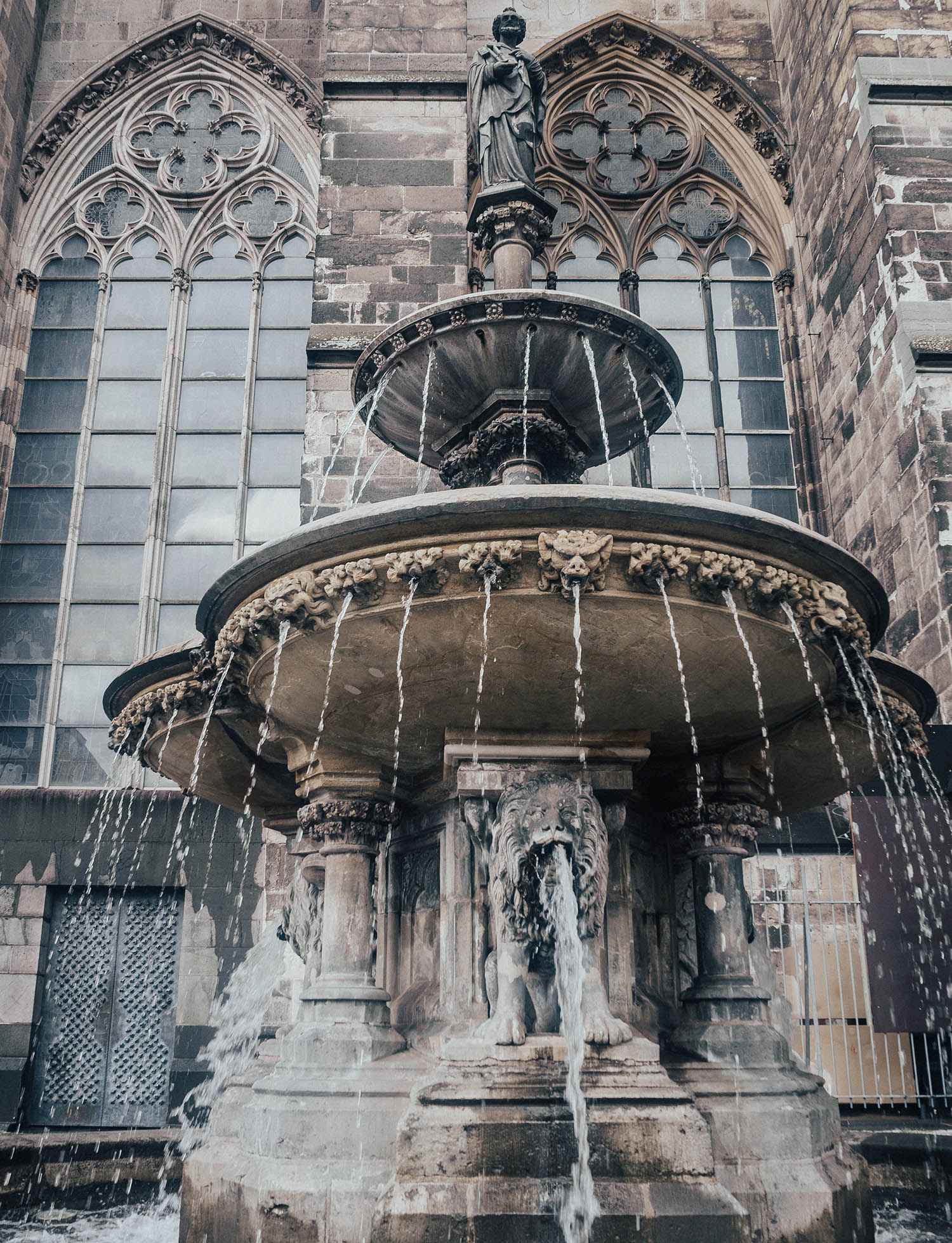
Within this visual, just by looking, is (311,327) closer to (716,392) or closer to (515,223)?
(716,392)

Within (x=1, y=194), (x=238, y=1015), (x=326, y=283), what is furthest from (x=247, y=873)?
(x=1, y=194)

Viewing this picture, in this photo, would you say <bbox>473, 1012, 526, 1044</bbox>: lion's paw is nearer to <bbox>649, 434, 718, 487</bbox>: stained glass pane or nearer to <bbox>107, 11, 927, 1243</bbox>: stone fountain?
<bbox>107, 11, 927, 1243</bbox>: stone fountain

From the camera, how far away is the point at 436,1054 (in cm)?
358

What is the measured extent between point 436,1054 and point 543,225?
356cm

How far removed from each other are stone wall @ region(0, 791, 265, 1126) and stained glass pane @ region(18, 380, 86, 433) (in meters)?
3.73

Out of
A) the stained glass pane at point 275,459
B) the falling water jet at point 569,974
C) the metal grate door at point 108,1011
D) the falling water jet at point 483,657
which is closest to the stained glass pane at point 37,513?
the stained glass pane at point 275,459

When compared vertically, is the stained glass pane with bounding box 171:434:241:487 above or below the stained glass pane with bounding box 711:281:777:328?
below

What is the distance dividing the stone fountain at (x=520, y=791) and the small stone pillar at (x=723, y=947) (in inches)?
0.5

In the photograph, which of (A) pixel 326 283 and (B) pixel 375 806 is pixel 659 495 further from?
(A) pixel 326 283

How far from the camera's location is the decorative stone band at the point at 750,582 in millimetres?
3064

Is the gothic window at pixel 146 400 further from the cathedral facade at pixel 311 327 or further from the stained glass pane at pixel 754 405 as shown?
the stained glass pane at pixel 754 405

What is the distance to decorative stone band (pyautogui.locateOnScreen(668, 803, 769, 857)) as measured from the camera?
13.5ft

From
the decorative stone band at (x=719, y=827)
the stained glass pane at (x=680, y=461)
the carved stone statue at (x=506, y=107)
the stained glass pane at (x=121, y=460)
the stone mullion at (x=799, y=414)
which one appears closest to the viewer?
the decorative stone band at (x=719, y=827)

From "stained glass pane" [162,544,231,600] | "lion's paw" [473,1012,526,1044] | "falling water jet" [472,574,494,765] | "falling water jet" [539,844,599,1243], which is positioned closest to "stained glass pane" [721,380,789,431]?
"stained glass pane" [162,544,231,600]
